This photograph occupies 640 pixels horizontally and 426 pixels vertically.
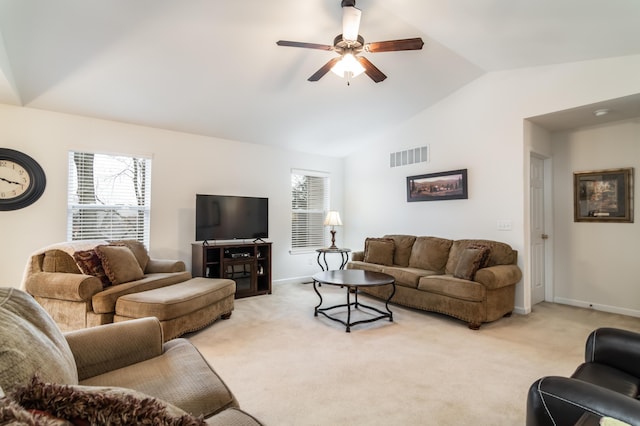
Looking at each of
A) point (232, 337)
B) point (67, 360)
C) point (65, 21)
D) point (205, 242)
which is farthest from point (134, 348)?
→ point (205, 242)

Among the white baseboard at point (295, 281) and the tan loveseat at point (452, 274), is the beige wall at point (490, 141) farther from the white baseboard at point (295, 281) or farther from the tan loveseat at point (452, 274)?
the white baseboard at point (295, 281)

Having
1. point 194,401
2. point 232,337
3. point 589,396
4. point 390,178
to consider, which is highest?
point 390,178

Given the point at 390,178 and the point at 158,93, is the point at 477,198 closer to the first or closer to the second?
the point at 390,178

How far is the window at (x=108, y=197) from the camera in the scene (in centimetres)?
394

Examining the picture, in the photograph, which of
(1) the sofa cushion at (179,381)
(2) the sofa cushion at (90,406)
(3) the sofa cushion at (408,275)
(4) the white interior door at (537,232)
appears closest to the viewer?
(2) the sofa cushion at (90,406)

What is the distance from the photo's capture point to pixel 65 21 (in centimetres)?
255

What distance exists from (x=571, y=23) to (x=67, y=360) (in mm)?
4137

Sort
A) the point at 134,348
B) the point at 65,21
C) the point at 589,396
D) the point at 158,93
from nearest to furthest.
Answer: the point at 589,396 < the point at 134,348 < the point at 65,21 < the point at 158,93

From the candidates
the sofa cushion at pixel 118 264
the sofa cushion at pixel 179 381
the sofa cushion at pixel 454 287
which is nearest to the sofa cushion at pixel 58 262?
the sofa cushion at pixel 118 264

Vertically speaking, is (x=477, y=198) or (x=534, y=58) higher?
(x=534, y=58)

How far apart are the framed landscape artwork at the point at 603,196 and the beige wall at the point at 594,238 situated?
2.5 inches

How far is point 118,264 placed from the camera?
3.34 metres

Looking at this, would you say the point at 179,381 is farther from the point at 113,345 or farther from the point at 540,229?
the point at 540,229

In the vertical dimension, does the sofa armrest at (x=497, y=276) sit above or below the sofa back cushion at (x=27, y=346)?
below
